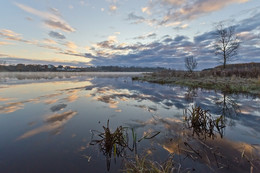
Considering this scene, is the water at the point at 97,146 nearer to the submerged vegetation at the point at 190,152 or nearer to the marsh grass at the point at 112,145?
the submerged vegetation at the point at 190,152

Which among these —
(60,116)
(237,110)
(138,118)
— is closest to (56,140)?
(60,116)

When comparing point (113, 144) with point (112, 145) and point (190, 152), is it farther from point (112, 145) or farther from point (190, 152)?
point (190, 152)

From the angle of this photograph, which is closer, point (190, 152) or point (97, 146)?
point (190, 152)

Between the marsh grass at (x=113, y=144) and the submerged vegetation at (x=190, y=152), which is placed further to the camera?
the marsh grass at (x=113, y=144)

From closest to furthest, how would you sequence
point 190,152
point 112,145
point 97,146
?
point 190,152
point 112,145
point 97,146

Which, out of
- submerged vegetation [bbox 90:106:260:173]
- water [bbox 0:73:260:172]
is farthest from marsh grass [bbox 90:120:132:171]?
water [bbox 0:73:260:172]

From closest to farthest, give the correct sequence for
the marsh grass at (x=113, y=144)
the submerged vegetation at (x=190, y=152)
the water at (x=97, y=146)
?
1. the submerged vegetation at (x=190, y=152)
2. the water at (x=97, y=146)
3. the marsh grass at (x=113, y=144)

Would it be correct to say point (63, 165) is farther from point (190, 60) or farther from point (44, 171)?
point (190, 60)

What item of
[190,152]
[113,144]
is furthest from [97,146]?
[190,152]

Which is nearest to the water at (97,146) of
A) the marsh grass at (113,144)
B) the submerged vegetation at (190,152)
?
the submerged vegetation at (190,152)

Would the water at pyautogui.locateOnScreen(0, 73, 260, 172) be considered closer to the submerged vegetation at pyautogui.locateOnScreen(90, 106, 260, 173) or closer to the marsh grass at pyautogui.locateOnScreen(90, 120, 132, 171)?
the submerged vegetation at pyautogui.locateOnScreen(90, 106, 260, 173)

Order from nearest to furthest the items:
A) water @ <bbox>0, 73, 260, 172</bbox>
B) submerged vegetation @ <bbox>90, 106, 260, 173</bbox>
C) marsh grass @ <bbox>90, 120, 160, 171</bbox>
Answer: submerged vegetation @ <bbox>90, 106, 260, 173</bbox> → water @ <bbox>0, 73, 260, 172</bbox> → marsh grass @ <bbox>90, 120, 160, 171</bbox>

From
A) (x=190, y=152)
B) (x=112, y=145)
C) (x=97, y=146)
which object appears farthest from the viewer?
(x=97, y=146)

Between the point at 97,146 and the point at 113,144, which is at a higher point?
the point at 113,144
